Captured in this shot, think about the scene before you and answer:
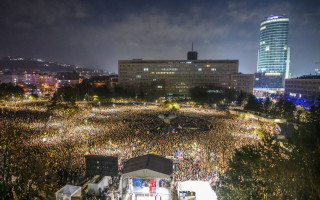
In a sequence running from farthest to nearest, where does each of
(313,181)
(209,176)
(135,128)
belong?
(135,128) → (209,176) → (313,181)

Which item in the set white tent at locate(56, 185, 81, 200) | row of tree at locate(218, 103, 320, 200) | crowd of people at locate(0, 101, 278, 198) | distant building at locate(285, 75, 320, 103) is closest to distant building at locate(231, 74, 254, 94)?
distant building at locate(285, 75, 320, 103)

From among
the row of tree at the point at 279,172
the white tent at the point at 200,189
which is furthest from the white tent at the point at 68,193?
the row of tree at the point at 279,172

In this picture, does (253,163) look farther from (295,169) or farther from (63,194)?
(63,194)

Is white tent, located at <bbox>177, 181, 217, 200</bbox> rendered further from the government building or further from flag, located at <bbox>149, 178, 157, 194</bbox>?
the government building

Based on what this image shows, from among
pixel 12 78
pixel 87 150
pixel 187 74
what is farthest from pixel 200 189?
pixel 12 78

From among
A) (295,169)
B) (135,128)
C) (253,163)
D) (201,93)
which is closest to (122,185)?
(253,163)

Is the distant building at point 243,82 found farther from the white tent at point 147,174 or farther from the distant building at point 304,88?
the white tent at point 147,174

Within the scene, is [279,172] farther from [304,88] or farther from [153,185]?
[304,88]
